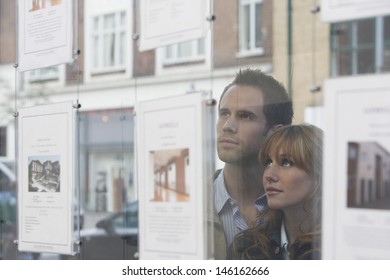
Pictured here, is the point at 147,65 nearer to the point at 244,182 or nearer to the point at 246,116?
the point at 246,116

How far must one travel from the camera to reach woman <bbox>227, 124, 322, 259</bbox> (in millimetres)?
2203

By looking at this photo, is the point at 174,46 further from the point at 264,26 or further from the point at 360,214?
the point at 360,214

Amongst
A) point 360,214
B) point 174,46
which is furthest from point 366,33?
point 174,46

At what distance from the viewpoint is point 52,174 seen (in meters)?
2.88

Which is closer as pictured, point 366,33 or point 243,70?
point 366,33

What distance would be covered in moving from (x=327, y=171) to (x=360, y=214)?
0.55 feet

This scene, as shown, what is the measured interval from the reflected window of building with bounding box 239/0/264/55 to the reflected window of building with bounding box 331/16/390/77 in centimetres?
27

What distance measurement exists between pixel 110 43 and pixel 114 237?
30.5 inches

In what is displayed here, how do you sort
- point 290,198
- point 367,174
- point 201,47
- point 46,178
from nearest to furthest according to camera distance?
point 367,174 < point 290,198 < point 201,47 < point 46,178

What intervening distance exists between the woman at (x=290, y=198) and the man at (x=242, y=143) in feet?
0.12

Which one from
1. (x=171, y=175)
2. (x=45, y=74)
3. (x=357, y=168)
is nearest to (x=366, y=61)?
(x=357, y=168)

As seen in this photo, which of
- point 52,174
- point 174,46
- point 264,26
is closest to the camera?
point 264,26

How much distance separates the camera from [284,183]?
228cm
